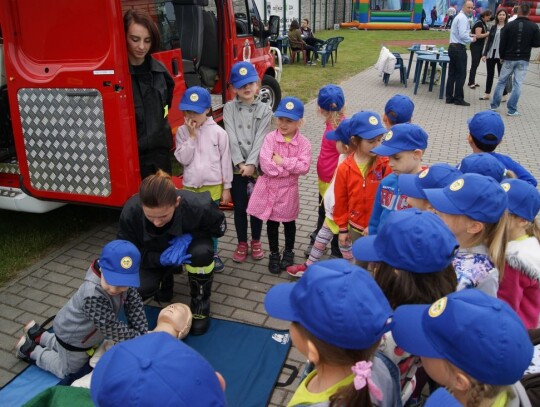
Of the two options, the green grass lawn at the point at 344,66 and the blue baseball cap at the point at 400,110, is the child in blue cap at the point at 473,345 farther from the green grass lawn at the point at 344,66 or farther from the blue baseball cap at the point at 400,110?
the green grass lawn at the point at 344,66

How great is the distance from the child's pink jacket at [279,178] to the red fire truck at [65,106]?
1099 mm

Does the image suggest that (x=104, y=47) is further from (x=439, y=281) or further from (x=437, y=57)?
(x=437, y=57)

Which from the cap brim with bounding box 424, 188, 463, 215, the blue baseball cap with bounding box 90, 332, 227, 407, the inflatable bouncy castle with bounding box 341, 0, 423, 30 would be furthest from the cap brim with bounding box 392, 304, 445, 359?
the inflatable bouncy castle with bounding box 341, 0, 423, 30

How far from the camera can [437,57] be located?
39.1ft

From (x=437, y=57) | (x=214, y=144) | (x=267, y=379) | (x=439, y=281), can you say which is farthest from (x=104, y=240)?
(x=437, y=57)

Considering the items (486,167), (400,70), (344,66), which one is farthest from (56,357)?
(344,66)

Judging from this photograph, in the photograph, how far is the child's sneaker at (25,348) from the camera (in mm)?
3236

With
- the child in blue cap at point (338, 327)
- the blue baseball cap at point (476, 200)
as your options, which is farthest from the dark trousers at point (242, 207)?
the child in blue cap at point (338, 327)

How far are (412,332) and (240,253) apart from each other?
9.94 ft

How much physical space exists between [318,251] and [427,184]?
152 centimetres

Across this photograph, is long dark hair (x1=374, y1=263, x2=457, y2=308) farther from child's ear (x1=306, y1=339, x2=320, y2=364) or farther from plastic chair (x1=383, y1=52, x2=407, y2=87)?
plastic chair (x1=383, y1=52, x2=407, y2=87)

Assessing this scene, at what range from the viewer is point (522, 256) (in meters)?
2.57

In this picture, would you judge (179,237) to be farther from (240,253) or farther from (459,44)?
(459,44)

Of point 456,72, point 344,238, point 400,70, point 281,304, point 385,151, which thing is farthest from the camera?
point 400,70
